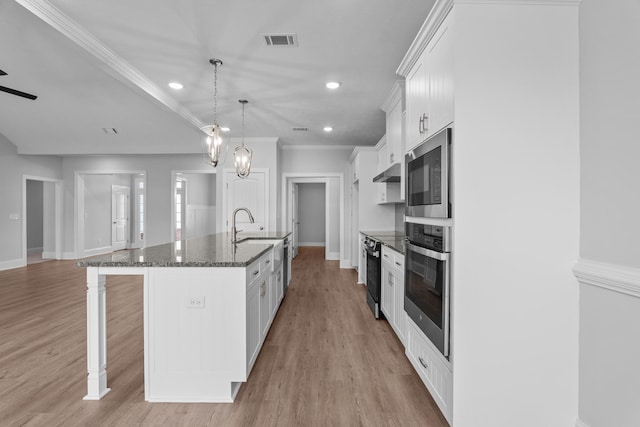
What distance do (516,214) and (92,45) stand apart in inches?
140

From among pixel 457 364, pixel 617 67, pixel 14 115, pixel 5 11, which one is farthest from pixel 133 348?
pixel 14 115

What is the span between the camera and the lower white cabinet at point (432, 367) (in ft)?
5.42

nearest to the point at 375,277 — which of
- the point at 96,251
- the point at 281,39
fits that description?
the point at 281,39

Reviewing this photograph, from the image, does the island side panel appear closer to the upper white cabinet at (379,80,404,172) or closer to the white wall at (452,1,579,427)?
the white wall at (452,1,579,427)

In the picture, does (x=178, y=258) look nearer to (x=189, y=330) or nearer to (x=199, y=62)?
(x=189, y=330)

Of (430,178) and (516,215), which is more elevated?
(430,178)

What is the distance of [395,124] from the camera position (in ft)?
12.3

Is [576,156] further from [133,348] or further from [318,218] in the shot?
[318,218]

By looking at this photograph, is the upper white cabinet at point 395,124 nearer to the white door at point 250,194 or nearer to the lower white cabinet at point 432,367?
the lower white cabinet at point 432,367

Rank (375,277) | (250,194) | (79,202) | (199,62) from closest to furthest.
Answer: (199,62) → (375,277) → (250,194) → (79,202)

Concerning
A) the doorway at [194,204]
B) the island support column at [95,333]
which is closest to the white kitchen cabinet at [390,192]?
the island support column at [95,333]

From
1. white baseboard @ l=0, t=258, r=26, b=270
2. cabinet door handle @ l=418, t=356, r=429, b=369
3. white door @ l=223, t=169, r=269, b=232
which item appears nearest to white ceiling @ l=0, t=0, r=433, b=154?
white door @ l=223, t=169, r=269, b=232

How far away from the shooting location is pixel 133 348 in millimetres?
2760

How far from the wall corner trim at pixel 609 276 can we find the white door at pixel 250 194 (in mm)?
5481
